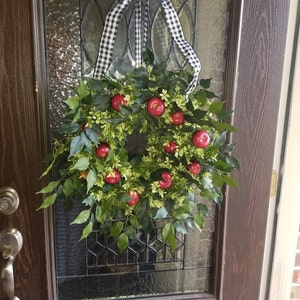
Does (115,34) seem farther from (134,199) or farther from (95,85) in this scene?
(134,199)

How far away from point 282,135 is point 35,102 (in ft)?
2.13

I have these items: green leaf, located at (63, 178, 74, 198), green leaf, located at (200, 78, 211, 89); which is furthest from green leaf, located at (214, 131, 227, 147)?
green leaf, located at (63, 178, 74, 198)

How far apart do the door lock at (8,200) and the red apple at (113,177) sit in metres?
0.31

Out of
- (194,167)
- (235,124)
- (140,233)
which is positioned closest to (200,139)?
(194,167)

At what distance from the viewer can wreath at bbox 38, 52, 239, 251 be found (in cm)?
67

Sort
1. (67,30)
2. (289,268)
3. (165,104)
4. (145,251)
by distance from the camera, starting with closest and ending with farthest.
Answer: (165,104) → (67,30) → (145,251) → (289,268)

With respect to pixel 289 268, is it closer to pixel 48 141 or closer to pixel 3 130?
pixel 48 141

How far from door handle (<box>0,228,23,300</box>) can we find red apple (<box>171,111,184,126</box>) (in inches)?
19.7

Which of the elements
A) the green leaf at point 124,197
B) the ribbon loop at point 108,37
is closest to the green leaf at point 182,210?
the green leaf at point 124,197

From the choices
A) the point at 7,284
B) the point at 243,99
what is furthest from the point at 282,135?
the point at 7,284

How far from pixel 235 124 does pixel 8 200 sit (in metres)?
0.59

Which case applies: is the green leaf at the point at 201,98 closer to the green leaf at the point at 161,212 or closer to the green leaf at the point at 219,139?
the green leaf at the point at 219,139

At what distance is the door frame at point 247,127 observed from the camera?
34.0 inches

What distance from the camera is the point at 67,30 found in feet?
2.68
